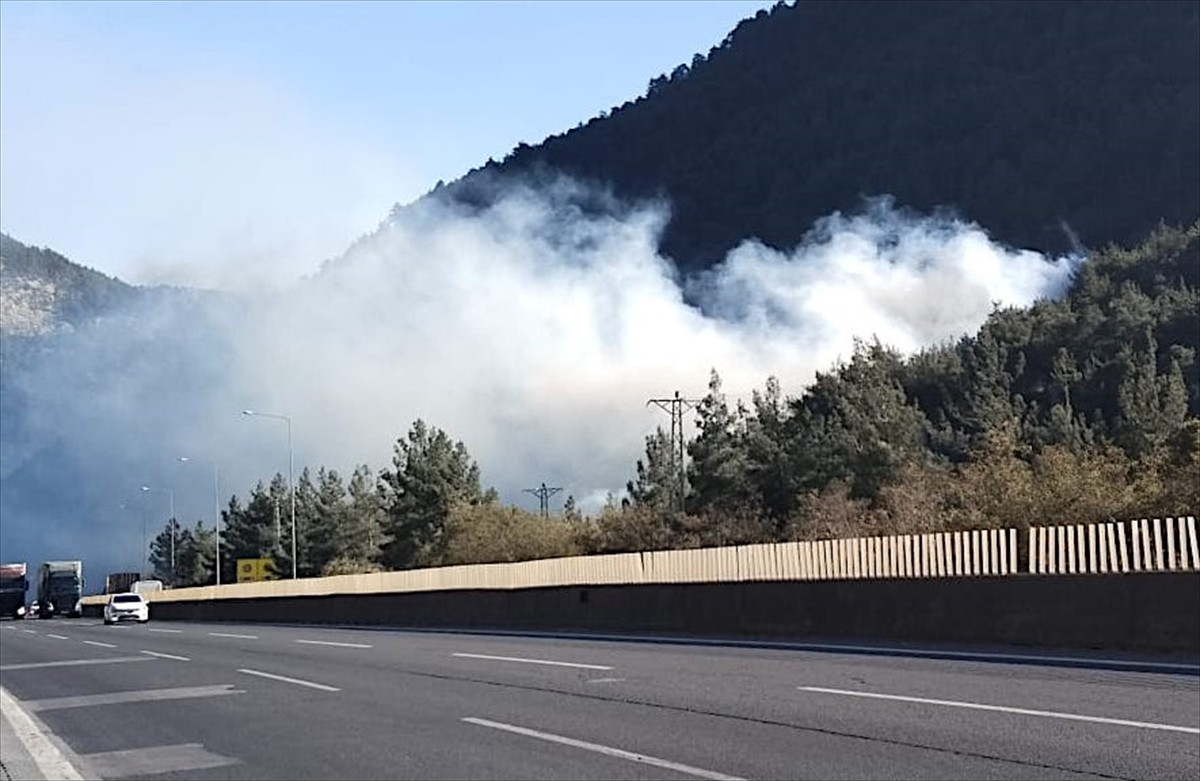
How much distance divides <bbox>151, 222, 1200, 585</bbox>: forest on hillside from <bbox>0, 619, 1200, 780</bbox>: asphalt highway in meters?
23.5

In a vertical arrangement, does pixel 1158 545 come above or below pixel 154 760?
above

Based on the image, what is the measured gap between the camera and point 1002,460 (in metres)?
50.8

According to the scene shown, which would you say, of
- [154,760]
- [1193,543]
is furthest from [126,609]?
[154,760]

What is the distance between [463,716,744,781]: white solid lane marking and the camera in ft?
37.6

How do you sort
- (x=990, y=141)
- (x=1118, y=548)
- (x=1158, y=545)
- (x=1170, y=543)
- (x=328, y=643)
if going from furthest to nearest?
(x=990, y=141) → (x=328, y=643) → (x=1118, y=548) → (x=1158, y=545) → (x=1170, y=543)

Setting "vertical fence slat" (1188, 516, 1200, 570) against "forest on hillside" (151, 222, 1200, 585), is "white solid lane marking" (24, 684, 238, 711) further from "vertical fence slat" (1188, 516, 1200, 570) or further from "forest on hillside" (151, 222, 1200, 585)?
"forest on hillside" (151, 222, 1200, 585)

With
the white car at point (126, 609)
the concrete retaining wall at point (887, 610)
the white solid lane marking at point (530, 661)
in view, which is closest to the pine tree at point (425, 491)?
the white car at point (126, 609)

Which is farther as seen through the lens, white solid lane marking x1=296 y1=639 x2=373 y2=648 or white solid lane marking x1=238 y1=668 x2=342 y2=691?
white solid lane marking x1=296 y1=639 x2=373 y2=648

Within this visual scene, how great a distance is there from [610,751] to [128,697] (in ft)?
32.7

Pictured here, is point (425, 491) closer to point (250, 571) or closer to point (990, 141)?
point (250, 571)

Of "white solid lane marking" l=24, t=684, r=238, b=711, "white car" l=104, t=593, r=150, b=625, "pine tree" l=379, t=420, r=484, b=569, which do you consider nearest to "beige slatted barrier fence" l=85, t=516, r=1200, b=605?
"white solid lane marking" l=24, t=684, r=238, b=711

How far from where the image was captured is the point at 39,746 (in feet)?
50.2

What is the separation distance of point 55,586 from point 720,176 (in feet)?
340

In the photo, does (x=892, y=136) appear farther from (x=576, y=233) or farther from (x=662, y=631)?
(x=662, y=631)
